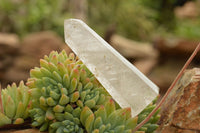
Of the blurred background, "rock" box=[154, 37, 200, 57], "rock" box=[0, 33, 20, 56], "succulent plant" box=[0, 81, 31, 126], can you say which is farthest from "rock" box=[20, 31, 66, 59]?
"succulent plant" box=[0, 81, 31, 126]

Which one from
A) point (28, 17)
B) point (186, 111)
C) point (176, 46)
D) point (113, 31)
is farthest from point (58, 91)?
point (28, 17)

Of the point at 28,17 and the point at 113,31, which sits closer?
the point at 113,31

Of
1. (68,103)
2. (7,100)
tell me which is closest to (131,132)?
(68,103)

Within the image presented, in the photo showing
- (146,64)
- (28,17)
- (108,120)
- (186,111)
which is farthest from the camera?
(28,17)

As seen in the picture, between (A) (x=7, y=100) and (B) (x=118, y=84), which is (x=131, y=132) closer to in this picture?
(B) (x=118, y=84)

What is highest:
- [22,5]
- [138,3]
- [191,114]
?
[22,5]

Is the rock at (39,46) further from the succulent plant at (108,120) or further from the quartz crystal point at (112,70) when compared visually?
the succulent plant at (108,120)

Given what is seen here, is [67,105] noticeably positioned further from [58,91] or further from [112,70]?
[112,70]
